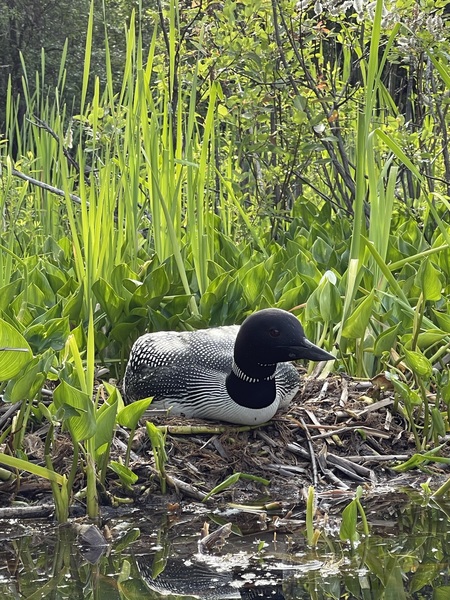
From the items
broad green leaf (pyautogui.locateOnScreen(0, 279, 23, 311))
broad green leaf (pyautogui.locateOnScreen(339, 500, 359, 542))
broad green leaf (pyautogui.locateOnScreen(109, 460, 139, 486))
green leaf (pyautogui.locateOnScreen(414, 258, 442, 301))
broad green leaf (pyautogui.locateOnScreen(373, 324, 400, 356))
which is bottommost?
broad green leaf (pyautogui.locateOnScreen(109, 460, 139, 486))

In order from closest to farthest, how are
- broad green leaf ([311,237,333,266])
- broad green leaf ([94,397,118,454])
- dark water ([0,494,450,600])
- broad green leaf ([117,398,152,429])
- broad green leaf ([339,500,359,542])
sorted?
dark water ([0,494,450,600])
broad green leaf ([339,500,359,542])
broad green leaf ([94,397,118,454])
broad green leaf ([117,398,152,429])
broad green leaf ([311,237,333,266])

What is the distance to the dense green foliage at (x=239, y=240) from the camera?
3162mm

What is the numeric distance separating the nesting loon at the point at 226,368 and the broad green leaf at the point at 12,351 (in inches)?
31.9

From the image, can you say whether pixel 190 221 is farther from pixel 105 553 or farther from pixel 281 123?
pixel 105 553

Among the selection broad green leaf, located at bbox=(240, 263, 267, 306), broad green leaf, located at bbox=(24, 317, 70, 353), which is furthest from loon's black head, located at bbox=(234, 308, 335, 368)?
broad green leaf, located at bbox=(240, 263, 267, 306)

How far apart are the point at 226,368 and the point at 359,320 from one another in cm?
51

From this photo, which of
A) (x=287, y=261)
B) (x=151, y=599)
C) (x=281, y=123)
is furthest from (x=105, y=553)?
(x=281, y=123)

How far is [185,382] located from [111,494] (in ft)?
1.94

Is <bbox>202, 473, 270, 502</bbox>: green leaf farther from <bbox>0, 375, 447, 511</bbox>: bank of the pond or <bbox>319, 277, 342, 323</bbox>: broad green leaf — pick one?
<bbox>319, 277, 342, 323</bbox>: broad green leaf

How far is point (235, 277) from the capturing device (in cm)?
399

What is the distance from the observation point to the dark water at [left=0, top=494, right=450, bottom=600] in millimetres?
2088

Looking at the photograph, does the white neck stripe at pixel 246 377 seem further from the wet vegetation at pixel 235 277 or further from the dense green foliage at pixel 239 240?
the dense green foliage at pixel 239 240

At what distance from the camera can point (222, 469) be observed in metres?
3.02

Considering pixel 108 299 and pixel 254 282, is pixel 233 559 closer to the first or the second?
pixel 108 299
